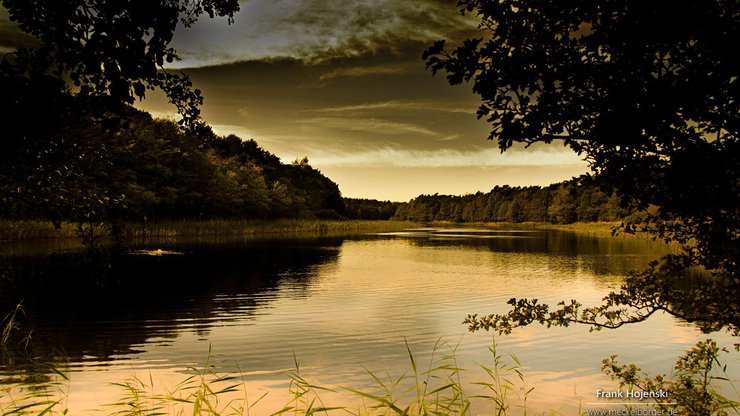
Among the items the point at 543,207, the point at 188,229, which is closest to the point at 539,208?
the point at 543,207

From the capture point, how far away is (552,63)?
4.72 meters

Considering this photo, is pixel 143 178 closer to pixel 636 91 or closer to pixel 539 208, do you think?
pixel 636 91

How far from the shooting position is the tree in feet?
13.5

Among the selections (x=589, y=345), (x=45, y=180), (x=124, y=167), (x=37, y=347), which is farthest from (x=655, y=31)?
(x=124, y=167)

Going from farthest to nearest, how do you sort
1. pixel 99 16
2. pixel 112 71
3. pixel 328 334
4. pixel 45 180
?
pixel 328 334
pixel 45 180
pixel 99 16
pixel 112 71

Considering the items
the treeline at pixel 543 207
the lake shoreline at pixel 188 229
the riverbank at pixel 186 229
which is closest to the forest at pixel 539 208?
the treeline at pixel 543 207

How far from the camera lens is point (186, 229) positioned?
53.9 meters

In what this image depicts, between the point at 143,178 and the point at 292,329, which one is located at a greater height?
the point at 143,178

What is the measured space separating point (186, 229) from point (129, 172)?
353 inches

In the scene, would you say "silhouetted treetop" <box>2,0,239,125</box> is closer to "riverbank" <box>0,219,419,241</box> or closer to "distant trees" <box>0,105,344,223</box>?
"distant trees" <box>0,105,344,223</box>

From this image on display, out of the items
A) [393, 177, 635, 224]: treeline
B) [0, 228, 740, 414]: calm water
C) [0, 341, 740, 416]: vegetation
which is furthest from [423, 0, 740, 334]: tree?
[393, 177, 635, 224]: treeline

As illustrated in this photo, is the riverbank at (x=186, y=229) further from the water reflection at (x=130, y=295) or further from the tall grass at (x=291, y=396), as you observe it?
the tall grass at (x=291, y=396)

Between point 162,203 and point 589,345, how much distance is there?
162 feet

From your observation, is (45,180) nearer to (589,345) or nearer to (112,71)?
(112,71)
